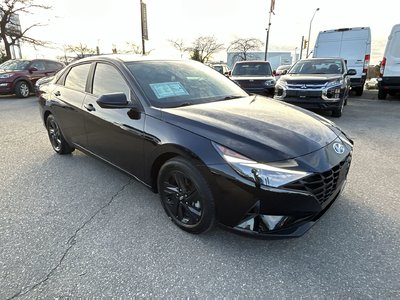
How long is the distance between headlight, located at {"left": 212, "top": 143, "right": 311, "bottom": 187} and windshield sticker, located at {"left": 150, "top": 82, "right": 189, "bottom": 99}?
1.19m

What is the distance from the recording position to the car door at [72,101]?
3.74m

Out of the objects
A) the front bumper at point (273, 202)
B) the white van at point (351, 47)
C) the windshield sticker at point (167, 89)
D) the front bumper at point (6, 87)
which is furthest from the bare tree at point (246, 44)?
the front bumper at point (273, 202)

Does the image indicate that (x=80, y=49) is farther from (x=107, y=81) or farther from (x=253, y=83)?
(x=107, y=81)

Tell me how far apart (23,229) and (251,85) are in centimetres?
819

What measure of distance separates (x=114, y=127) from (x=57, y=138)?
2.10m

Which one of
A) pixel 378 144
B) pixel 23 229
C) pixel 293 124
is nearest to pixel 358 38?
pixel 378 144

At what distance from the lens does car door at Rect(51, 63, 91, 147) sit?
147 inches

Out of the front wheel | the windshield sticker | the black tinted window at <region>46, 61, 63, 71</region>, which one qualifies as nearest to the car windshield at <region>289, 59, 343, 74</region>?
the windshield sticker

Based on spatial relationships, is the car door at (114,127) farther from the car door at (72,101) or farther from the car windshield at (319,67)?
the car windshield at (319,67)

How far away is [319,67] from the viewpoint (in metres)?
8.39

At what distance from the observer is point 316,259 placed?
7.45 feet

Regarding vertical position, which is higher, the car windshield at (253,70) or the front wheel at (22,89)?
the car windshield at (253,70)

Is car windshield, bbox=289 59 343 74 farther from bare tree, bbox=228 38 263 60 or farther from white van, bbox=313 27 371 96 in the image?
bare tree, bbox=228 38 263 60

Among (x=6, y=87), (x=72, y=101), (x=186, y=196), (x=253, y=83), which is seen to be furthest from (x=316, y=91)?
(x=6, y=87)
